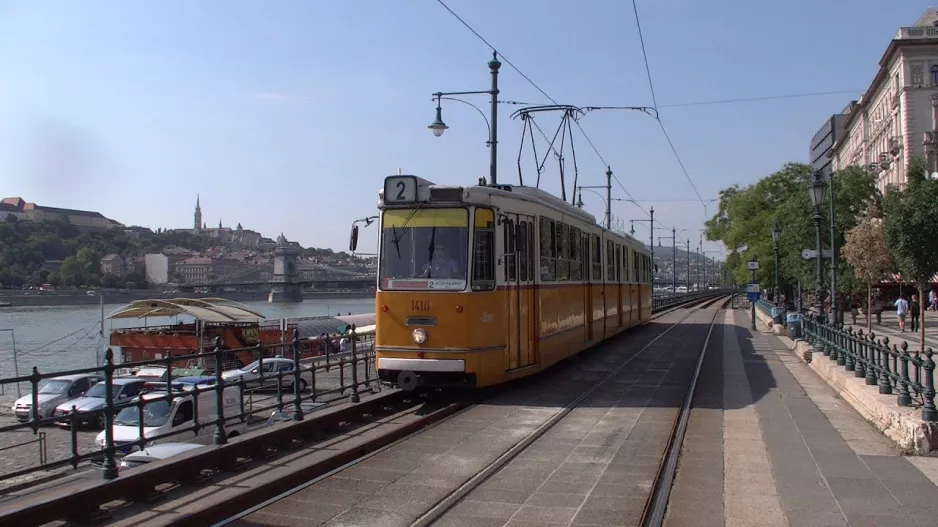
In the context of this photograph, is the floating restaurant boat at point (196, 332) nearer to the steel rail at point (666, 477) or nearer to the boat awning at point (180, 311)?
the boat awning at point (180, 311)

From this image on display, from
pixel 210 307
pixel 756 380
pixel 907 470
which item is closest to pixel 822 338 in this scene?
pixel 756 380

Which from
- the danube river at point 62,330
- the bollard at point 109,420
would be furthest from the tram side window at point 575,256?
the danube river at point 62,330

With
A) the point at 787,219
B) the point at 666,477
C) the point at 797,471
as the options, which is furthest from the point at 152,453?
the point at 787,219

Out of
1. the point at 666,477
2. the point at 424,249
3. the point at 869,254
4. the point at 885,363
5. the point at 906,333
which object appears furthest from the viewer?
the point at 906,333

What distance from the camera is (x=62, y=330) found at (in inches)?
2537

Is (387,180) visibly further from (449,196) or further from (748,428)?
(748,428)

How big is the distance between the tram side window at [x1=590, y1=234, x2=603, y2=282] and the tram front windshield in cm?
768

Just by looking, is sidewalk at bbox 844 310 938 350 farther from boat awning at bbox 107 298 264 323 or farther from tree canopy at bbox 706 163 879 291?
boat awning at bbox 107 298 264 323

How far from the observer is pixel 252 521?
652cm

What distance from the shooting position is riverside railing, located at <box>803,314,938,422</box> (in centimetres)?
865

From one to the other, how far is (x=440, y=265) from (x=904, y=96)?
53220 millimetres

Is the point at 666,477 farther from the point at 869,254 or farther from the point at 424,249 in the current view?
the point at 869,254

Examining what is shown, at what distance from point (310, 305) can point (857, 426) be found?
317ft

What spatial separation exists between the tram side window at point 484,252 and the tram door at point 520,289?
0.42 m
